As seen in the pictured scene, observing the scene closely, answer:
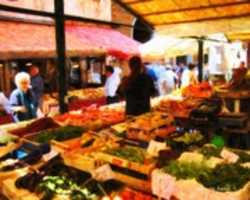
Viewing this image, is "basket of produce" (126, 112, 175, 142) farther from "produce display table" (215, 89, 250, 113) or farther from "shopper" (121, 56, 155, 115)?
"produce display table" (215, 89, 250, 113)

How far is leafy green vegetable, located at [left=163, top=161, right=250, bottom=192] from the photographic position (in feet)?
8.16

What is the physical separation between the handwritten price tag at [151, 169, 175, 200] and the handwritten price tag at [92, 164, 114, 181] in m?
0.50

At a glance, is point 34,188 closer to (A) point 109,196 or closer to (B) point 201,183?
(A) point 109,196

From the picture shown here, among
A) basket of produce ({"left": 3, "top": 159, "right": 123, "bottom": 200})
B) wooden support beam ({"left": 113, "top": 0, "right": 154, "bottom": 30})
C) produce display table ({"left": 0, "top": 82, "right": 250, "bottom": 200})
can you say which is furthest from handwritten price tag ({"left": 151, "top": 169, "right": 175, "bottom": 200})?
wooden support beam ({"left": 113, "top": 0, "right": 154, "bottom": 30})

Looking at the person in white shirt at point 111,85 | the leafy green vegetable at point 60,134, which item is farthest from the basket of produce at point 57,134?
the person in white shirt at point 111,85

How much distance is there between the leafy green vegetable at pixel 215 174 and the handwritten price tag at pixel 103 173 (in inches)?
22.7

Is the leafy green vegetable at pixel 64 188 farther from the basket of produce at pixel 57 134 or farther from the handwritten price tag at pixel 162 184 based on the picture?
the basket of produce at pixel 57 134

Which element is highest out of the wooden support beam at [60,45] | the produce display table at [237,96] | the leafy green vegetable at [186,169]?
the wooden support beam at [60,45]

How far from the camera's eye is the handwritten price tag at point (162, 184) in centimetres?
269

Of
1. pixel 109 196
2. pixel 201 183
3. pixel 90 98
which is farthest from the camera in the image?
pixel 90 98

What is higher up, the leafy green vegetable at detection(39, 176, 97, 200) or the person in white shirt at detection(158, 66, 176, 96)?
the person in white shirt at detection(158, 66, 176, 96)

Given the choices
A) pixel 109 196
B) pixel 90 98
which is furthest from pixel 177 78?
pixel 109 196

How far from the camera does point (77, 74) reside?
11.1m

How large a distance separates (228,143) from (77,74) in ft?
21.0
